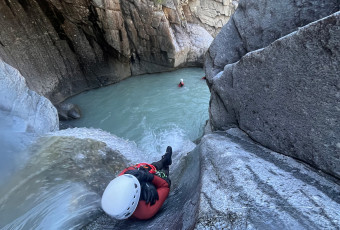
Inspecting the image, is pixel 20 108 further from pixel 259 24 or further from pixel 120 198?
pixel 259 24

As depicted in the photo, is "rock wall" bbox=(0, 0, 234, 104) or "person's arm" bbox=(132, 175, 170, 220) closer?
"person's arm" bbox=(132, 175, 170, 220)

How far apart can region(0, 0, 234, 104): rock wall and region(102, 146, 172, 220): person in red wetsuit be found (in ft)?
21.7

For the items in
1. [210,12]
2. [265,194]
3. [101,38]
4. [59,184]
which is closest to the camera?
[265,194]

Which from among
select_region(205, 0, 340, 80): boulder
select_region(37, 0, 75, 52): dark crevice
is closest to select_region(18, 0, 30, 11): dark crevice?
select_region(37, 0, 75, 52): dark crevice

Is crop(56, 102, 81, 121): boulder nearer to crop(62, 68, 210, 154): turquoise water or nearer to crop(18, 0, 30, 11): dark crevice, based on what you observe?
crop(62, 68, 210, 154): turquoise water

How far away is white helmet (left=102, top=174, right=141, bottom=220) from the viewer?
2154 millimetres

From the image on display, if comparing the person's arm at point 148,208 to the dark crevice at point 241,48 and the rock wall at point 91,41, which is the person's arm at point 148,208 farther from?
the rock wall at point 91,41

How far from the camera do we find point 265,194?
1.52m

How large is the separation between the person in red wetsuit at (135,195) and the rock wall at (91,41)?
6625mm

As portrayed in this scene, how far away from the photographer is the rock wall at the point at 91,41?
23.7ft

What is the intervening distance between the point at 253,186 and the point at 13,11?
8.92m

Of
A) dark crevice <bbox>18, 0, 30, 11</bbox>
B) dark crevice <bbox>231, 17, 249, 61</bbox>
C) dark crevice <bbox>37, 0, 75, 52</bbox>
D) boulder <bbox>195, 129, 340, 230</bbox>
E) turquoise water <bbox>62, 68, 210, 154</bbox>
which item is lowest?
turquoise water <bbox>62, 68, 210, 154</bbox>

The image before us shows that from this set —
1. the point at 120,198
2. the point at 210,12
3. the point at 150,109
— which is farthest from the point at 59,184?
the point at 210,12

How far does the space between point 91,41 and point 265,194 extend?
921 centimetres
